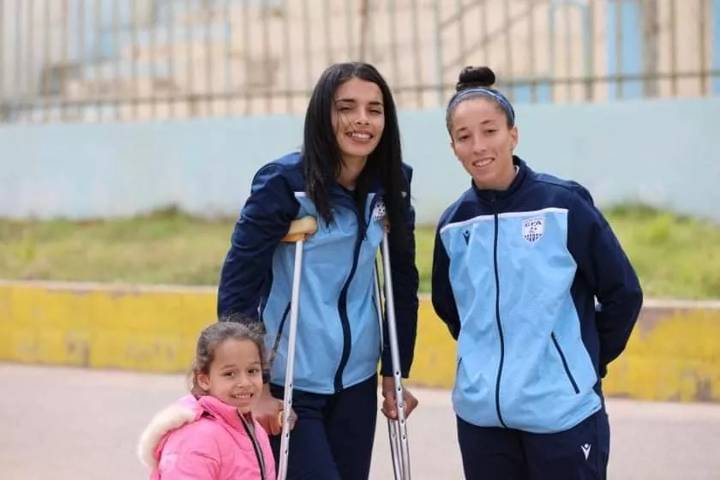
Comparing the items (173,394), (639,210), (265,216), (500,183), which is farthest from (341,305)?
(639,210)

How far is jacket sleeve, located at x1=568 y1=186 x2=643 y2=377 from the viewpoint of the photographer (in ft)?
9.61

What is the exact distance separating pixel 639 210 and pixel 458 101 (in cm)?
587

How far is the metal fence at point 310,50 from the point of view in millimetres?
8797

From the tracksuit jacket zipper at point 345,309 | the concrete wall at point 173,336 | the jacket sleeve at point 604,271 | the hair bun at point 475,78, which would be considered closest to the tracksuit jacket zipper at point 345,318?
the tracksuit jacket zipper at point 345,309

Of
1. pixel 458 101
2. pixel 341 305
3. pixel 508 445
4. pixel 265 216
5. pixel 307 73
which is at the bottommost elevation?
pixel 508 445

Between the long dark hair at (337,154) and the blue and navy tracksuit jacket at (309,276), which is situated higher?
the long dark hair at (337,154)

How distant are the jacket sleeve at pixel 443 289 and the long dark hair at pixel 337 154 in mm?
136

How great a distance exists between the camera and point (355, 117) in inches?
122

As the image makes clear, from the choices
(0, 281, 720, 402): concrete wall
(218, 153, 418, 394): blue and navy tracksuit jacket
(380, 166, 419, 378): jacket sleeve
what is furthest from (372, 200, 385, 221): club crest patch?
(0, 281, 720, 402): concrete wall

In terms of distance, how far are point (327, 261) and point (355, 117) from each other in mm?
404

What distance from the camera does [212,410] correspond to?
9.36 feet

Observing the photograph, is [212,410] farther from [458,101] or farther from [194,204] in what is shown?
[194,204]

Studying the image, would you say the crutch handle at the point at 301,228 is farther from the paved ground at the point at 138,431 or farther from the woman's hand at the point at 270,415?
the paved ground at the point at 138,431

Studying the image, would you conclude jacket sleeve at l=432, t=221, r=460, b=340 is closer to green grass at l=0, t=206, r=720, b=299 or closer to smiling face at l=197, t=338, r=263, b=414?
smiling face at l=197, t=338, r=263, b=414
